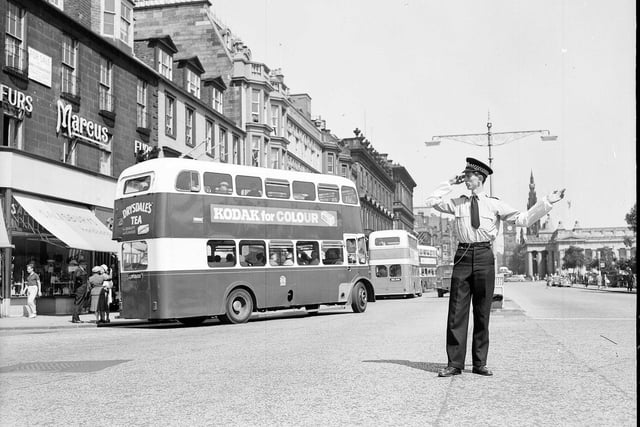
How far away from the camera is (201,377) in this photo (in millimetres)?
7496

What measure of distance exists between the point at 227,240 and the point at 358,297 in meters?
6.10

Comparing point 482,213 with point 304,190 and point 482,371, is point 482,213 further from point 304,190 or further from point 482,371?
point 304,190

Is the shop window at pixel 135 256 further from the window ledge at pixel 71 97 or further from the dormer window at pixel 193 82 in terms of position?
the dormer window at pixel 193 82

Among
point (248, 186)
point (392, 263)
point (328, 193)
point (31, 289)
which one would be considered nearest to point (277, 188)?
point (248, 186)

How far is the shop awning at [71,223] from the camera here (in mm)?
22906

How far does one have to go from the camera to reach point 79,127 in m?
26.0

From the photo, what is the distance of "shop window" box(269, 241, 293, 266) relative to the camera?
2078cm

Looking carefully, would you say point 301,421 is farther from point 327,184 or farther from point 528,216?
point 327,184

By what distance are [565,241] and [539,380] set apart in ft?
566

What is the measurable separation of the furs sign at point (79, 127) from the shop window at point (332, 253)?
1038 cm

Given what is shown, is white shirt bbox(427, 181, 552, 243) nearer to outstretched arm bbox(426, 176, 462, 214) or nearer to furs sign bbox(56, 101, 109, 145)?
outstretched arm bbox(426, 176, 462, 214)

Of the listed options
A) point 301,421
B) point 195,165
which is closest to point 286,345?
point 301,421

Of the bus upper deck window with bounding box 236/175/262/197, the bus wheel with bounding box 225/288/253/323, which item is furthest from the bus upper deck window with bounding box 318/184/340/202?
the bus wheel with bounding box 225/288/253/323

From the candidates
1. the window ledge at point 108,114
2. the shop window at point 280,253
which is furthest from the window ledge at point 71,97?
the shop window at point 280,253
